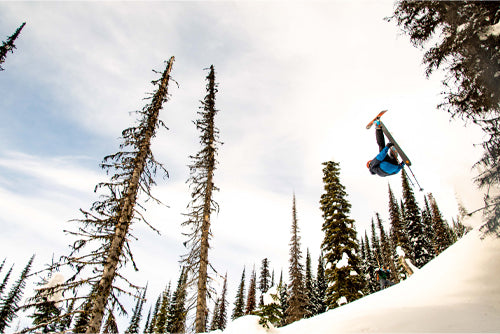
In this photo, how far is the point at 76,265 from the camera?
32.5ft

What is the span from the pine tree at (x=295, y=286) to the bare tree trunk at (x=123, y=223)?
84.5 feet

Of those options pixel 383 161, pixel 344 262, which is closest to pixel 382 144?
pixel 383 161

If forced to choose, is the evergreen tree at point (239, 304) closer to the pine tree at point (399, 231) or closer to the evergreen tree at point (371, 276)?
the evergreen tree at point (371, 276)

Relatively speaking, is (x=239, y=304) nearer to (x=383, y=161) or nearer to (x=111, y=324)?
(x=111, y=324)

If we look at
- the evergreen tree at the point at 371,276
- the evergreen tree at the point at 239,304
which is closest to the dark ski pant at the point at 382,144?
the evergreen tree at the point at 371,276

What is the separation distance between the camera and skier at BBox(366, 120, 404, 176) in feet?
26.5

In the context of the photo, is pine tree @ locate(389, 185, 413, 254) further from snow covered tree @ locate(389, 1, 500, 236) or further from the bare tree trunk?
the bare tree trunk

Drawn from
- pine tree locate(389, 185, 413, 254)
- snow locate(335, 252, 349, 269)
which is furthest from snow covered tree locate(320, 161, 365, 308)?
pine tree locate(389, 185, 413, 254)

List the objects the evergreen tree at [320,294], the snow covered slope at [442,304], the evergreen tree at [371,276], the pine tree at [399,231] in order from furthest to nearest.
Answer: the evergreen tree at [371,276] < the evergreen tree at [320,294] < the pine tree at [399,231] < the snow covered slope at [442,304]

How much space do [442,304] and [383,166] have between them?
4.01 meters

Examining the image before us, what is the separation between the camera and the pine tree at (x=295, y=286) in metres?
30.0

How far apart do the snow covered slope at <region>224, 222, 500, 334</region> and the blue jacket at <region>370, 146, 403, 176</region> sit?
3.51m

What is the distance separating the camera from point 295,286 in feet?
102

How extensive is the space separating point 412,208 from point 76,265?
40.6 m
